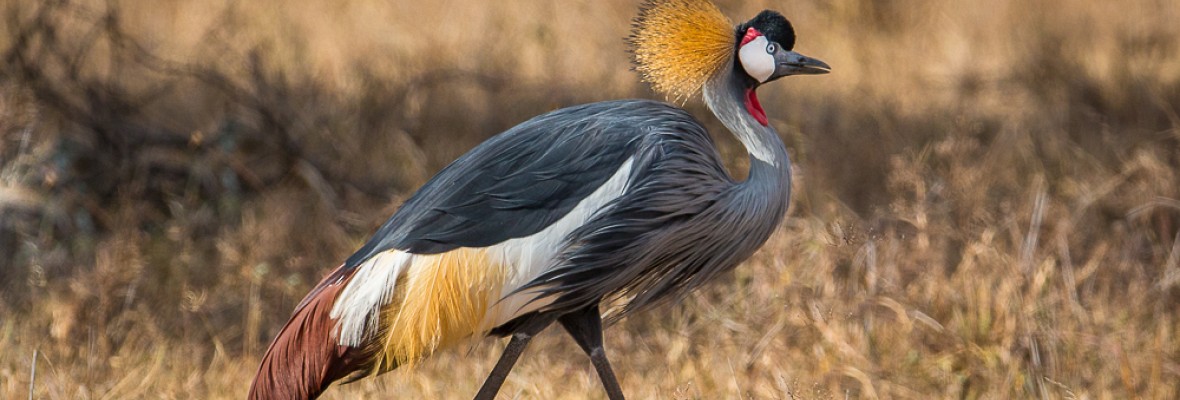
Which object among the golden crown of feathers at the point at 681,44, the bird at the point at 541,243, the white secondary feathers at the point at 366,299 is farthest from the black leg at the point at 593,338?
the golden crown of feathers at the point at 681,44

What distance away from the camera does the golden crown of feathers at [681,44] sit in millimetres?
3453

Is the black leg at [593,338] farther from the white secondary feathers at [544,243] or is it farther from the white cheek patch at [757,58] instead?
the white cheek patch at [757,58]

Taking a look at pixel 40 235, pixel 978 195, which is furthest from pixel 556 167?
pixel 40 235

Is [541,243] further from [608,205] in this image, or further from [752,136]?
[752,136]

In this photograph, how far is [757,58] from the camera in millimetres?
3426

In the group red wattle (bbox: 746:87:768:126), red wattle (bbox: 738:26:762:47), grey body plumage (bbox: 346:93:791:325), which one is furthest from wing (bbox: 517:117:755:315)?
red wattle (bbox: 738:26:762:47)

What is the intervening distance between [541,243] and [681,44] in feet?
2.15

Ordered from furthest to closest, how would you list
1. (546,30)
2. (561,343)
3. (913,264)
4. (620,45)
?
(620,45), (546,30), (561,343), (913,264)

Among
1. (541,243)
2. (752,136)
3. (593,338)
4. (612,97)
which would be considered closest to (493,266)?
(541,243)

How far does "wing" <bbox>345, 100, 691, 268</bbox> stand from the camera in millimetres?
3105

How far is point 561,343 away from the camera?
4422 millimetres

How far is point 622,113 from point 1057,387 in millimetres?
1304

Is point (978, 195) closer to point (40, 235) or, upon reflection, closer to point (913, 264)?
point (913, 264)

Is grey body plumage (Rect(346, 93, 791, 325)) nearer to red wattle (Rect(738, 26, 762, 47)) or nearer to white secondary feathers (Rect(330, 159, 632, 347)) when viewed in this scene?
white secondary feathers (Rect(330, 159, 632, 347))
